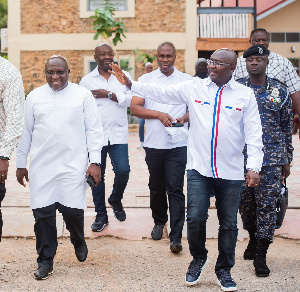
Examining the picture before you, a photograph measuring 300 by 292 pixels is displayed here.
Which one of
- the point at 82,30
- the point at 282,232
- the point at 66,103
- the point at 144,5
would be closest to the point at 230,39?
the point at 144,5

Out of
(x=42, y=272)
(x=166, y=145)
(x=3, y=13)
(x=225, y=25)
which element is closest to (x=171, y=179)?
(x=166, y=145)

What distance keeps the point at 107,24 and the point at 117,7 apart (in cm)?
175

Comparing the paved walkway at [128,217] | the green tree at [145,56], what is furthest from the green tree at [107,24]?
the paved walkway at [128,217]

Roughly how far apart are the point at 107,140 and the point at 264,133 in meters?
1.95

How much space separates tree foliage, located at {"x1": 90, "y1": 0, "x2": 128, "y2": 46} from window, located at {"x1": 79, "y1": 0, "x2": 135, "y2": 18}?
0.91 metres

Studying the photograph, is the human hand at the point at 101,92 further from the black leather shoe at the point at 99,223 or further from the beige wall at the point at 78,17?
the beige wall at the point at 78,17

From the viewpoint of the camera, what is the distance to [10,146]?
197 inches

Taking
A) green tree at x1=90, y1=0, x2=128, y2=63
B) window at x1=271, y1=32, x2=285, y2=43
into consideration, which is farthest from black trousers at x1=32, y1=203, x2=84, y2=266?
window at x1=271, y1=32, x2=285, y2=43

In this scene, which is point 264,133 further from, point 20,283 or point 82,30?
point 82,30

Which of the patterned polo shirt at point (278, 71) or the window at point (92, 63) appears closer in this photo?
the patterned polo shirt at point (278, 71)

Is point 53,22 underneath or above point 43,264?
above

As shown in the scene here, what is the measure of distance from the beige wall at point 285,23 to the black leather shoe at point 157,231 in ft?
66.2

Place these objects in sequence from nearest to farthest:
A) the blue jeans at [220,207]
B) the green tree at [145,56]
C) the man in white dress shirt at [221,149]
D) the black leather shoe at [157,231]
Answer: the man in white dress shirt at [221,149], the blue jeans at [220,207], the black leather shoe at [157,231], the green tree at [145,56]

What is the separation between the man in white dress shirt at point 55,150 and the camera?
17.2ft
